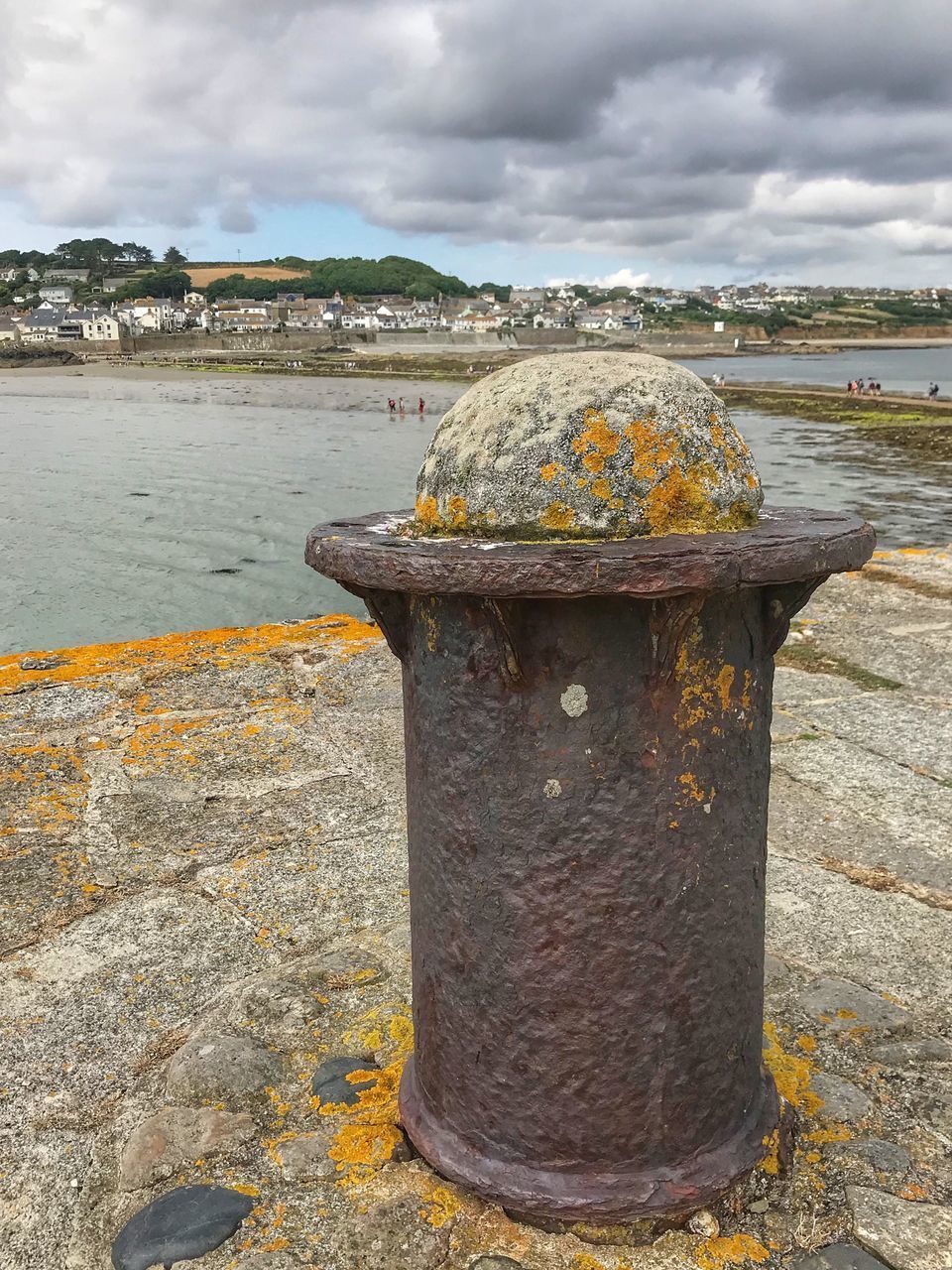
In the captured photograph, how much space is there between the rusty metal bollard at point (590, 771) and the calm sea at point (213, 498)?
8.72 meters

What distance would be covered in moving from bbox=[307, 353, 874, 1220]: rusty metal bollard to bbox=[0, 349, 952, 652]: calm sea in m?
8.72

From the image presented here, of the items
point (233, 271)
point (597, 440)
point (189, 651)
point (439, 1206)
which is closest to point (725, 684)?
point (597, 440)

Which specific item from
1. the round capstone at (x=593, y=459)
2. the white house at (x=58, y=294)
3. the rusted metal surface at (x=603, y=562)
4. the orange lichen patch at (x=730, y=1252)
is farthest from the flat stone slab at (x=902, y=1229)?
the white house at (x=58, y=294)

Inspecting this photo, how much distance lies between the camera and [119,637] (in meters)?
10.1

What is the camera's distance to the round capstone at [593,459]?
196cm

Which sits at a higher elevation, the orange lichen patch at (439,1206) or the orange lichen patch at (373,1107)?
the orange lichen patch at (439,1206)

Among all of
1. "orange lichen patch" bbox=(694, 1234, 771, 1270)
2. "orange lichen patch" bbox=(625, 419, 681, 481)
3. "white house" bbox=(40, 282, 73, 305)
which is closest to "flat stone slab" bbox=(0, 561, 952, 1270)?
Answer: "orange lichen patch" bbox=(694, 1234, 771, 1270)

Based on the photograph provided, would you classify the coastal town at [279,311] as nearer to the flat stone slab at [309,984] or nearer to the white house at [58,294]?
the white house at [58,294]

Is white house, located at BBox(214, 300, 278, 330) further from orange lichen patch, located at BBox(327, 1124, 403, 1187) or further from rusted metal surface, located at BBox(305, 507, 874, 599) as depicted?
rusted metal surface, located at BBox(305, 507, 874, 599)

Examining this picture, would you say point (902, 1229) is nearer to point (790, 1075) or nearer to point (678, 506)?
point (790, 1075)

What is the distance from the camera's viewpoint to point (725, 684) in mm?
2020

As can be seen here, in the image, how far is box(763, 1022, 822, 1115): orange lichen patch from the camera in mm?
2494

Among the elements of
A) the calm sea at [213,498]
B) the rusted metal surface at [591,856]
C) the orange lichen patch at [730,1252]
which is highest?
the rusted metal surface at [591,856]

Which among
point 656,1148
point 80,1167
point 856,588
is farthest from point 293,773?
point 856,588
